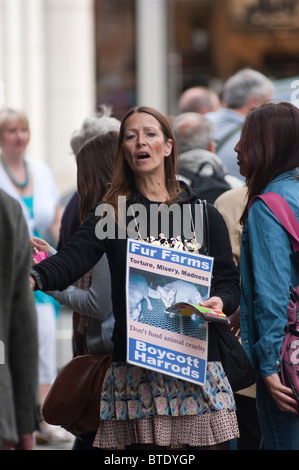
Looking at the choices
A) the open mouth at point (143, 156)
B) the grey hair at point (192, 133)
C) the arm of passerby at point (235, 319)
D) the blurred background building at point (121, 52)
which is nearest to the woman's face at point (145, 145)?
the open mouth at point (143, 156)

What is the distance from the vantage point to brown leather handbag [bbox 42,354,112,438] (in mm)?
4148

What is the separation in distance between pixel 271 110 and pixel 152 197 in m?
0.60

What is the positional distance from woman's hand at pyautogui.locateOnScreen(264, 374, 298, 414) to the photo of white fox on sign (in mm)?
276

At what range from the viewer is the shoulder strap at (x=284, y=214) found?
3771 mm

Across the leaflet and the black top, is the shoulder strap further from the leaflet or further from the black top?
the leaflet

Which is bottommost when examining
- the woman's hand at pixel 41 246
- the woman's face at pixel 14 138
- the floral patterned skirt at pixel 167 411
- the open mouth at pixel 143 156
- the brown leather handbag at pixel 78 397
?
the brown leather handbag at pixel 78 397

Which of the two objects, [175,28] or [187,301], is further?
[175,28]

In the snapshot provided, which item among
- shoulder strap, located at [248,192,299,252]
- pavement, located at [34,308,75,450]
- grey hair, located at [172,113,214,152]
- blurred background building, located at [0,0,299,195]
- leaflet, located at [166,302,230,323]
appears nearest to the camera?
leaflet, located at [166,302,230,323]

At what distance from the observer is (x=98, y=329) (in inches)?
174

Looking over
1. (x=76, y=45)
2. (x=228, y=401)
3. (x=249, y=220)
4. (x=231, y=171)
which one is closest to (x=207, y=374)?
(x=228, y=401)

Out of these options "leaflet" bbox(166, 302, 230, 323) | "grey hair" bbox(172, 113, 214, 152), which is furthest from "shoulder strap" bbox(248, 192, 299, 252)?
"grey hair" bbox(172, 113, 214, 152)

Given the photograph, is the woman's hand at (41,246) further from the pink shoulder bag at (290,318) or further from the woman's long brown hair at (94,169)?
the pink shoulder bag at (290,318)

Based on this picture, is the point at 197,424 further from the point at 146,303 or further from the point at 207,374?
the point at 146,303

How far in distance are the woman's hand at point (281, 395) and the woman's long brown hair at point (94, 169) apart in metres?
1.28
